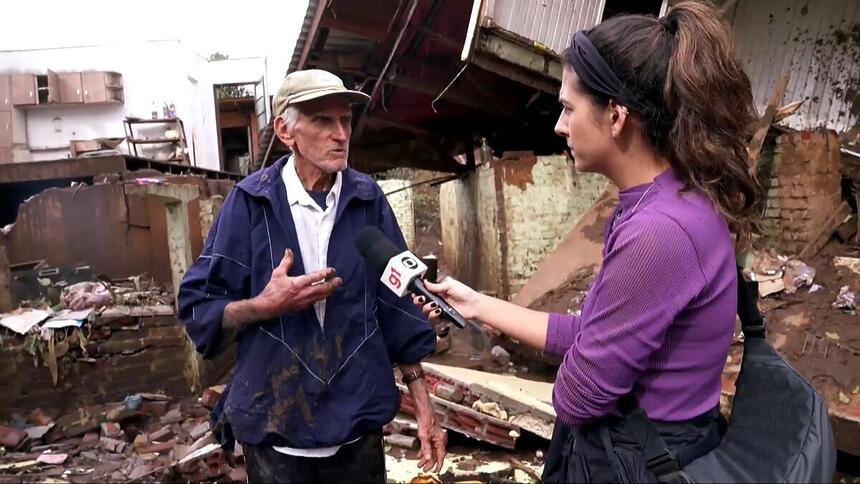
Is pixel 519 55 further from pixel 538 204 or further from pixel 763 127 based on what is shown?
pixel 763 127

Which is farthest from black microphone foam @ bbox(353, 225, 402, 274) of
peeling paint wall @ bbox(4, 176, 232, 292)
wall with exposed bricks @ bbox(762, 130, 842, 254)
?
peeling paint wall @ bbox(4, 176, 232, 292)

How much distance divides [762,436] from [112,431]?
599 cm

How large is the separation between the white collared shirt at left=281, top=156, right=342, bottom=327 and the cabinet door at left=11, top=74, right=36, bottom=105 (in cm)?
2167

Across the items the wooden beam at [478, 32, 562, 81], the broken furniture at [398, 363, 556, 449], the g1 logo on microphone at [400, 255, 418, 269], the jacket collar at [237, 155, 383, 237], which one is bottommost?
the broken furniture at [398, 363, 556, 449]

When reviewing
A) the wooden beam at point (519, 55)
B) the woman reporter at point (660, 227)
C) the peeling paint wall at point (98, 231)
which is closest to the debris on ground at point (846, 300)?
the wooden beam at point (519, 55)

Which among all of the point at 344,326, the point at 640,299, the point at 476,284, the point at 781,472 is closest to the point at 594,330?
the point at 640,299

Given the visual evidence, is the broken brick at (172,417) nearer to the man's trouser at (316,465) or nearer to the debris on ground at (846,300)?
the man's trouser at (316,465)

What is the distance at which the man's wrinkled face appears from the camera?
2266 millimetres

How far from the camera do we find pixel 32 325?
607 centimetres

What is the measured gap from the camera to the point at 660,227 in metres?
1.27

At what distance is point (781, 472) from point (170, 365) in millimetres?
6527

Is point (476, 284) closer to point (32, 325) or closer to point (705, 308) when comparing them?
point (32, 325)

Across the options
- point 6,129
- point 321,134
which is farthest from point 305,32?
point 6,129

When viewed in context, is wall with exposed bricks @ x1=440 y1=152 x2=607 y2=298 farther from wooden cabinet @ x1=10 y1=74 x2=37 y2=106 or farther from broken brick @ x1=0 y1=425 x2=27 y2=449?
wooden cabinet @ x1=10 y1=74 x2=37 y2=106
